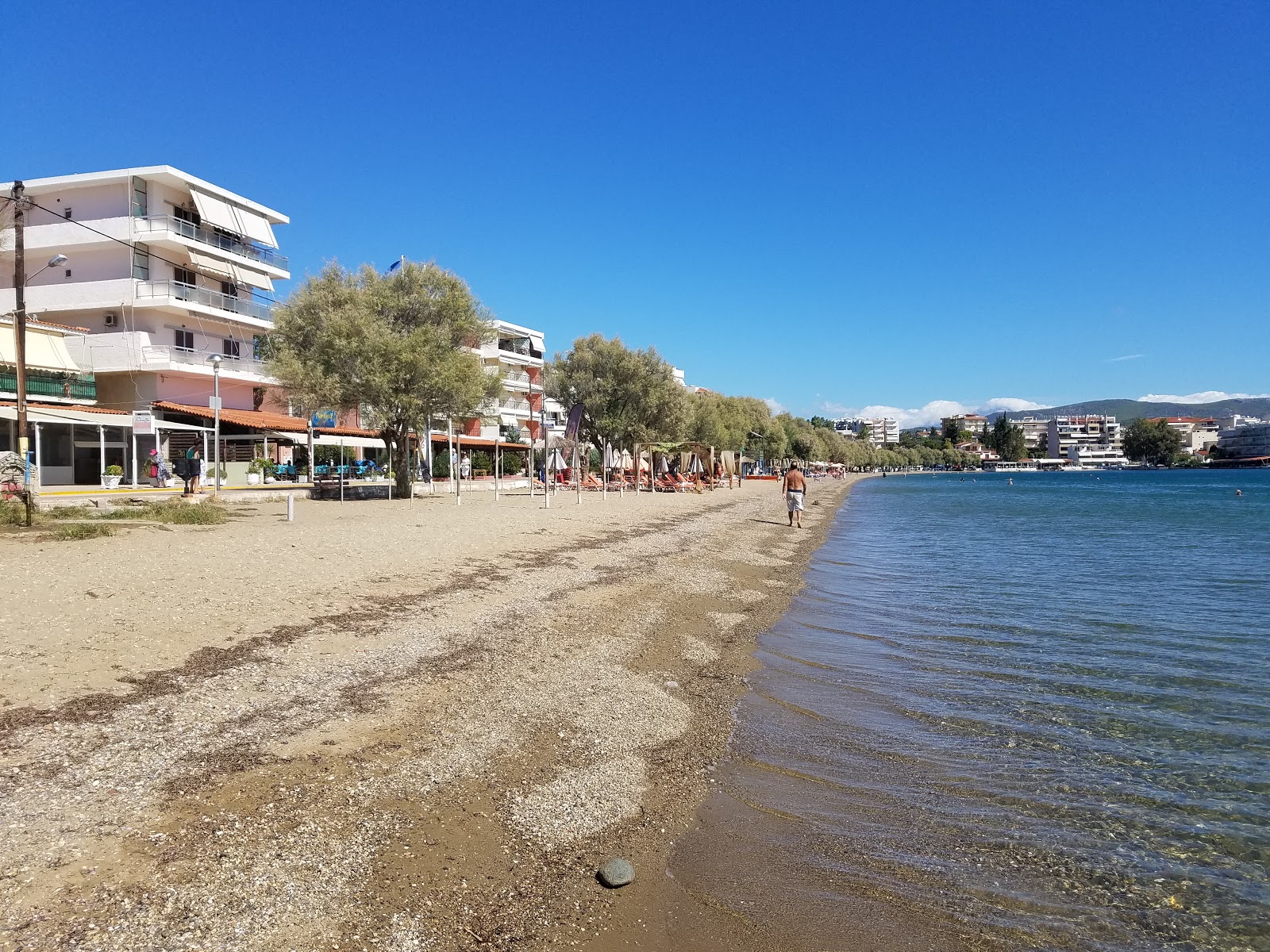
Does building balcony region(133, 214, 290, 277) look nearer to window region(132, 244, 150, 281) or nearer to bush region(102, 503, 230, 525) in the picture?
window region(132, 244, 150, 281)

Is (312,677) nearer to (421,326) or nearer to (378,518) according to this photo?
(378,518)

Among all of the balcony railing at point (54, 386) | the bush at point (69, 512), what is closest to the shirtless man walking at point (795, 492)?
the bush at point (69, 512)

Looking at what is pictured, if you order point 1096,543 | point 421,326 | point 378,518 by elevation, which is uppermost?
point 421,326

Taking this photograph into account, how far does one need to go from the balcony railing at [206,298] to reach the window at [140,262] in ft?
2.62

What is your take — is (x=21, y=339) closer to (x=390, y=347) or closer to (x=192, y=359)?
(x=390, y=347)

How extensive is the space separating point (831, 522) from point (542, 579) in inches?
989

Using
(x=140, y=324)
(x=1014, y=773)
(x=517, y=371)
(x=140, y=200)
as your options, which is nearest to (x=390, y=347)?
(x=140, y=324)

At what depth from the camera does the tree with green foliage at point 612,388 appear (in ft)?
155

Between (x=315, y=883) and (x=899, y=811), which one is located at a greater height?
(x=315, y=883)

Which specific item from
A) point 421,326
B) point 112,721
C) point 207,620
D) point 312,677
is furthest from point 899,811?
point 421,326

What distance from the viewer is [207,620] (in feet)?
27.0

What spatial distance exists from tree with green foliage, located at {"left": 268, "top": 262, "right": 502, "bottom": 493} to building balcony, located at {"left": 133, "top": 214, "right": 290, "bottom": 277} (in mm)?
11411

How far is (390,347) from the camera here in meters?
24.9

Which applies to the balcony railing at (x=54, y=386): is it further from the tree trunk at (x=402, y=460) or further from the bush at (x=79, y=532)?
the bush at (x=79, y=532)
